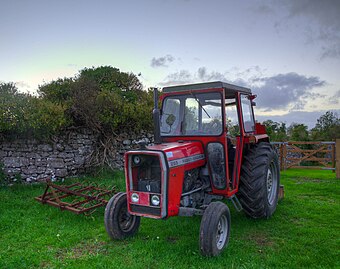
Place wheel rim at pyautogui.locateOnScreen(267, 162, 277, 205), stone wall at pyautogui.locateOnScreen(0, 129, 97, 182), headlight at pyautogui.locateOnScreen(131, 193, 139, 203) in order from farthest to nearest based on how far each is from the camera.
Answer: stone wall at pyautogui.locateOnScreen(0, 129, 97, 182), wheel rim at pyautogui.locateOnScreen(267, 162, 277, 205), headlight at pyautogui.locateOnScreen(131, 193, 139, 203)

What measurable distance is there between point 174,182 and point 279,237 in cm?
200

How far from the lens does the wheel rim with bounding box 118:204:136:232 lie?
4.62m

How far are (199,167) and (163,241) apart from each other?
122 cm

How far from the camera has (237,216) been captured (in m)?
5.69

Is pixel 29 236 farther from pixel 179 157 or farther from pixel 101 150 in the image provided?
pixel 101 150

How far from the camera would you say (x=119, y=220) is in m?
4.55

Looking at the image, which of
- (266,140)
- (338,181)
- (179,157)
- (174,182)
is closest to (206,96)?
(179,157)

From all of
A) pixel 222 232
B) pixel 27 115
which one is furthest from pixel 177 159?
pixel 27 115

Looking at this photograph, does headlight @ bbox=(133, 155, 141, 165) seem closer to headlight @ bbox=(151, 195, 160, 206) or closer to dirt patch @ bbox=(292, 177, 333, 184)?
headlight @ bbox=(151, 195, 160, 206)

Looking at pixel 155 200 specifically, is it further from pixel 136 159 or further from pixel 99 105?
pixel 99 105

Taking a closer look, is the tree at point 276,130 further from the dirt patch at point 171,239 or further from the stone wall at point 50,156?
the dirt patch at point 171,239

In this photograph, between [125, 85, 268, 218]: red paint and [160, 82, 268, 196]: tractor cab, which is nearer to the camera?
[125, 85, 268, 218]: red paint

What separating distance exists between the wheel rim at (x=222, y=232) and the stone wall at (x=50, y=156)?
224 inches

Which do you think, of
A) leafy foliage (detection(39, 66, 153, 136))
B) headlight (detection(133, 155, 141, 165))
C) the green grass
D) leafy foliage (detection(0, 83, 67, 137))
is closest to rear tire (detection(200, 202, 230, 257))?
the green grass
